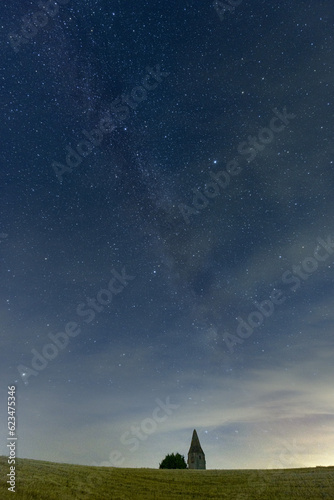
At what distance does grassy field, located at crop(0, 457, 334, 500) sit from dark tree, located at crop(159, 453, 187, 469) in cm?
3438

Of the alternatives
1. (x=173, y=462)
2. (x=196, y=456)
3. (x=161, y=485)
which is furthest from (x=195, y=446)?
(x=161, y=485)

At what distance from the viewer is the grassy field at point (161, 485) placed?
20.4m

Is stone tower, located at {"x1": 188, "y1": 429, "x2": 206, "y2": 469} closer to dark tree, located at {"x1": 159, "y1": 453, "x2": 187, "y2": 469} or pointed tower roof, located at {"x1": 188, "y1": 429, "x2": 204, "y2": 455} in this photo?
pointed tower roof, located at {"x1": 188, "y1": 429, "x2": 204, "y2": 455}

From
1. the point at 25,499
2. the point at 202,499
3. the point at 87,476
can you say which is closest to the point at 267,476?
the point at 202,499

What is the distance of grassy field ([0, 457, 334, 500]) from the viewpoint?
2042 centimetres

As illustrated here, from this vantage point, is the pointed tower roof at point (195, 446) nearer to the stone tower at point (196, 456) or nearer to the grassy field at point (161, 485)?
the stone tower at point (196, 456)

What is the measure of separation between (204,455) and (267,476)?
2602 inches

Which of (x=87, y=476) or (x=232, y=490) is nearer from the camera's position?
(x=232, y=490)

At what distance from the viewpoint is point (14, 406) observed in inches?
775

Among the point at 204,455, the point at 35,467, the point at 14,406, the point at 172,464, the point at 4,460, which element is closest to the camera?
the point at 14,406

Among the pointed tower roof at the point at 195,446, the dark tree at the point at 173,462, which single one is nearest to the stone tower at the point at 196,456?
the pointed tower roof at the point at 195,446

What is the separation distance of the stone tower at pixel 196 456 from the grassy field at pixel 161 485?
6103 centimetres

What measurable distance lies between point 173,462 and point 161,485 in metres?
40.3

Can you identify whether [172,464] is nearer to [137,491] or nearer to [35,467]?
[35,467]
